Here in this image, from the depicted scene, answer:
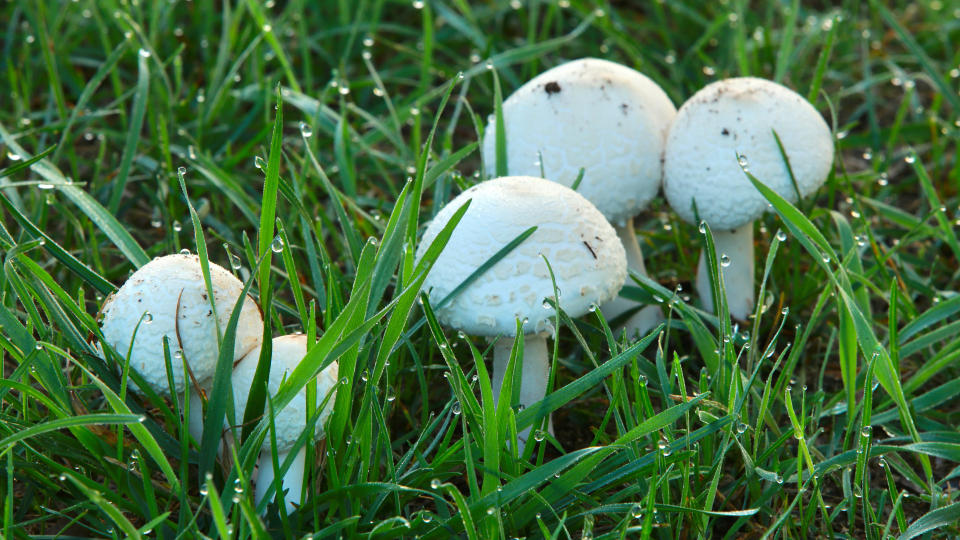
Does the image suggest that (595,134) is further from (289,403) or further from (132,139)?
(132,139)

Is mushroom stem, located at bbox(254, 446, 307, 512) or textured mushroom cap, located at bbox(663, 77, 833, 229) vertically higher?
textured mushroom cap, located at bbox(663, 77, 833, 229)

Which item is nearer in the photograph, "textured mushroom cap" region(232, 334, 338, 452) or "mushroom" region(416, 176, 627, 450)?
"textured mushroom cap" region(232, 334, 338, 452)

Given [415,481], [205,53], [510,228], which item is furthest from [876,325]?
[205,53]

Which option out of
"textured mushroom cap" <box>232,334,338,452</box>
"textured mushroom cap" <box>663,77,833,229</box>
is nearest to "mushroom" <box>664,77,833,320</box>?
"textured mushroom cap" <box>663,77,833,229</box>

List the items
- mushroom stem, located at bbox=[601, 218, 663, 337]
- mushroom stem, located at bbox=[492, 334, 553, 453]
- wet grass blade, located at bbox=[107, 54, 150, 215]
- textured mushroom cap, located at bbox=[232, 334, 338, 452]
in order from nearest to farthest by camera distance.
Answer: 1. textured mushroom cap, located at bbox=[232, 334, 338, 452]
2. mushroom stem, located at bbox=[492, 334, 553, 453]
3. mushroom stem, located at bbox=[601, 218, 663, 337]
4. wet grass blade, located at bbox=[107, 54, 150, 215]

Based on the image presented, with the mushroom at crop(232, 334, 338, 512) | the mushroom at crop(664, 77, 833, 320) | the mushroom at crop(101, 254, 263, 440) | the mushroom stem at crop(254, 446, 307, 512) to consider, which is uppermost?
the mushroom at crop(664, 77, 833, 320)

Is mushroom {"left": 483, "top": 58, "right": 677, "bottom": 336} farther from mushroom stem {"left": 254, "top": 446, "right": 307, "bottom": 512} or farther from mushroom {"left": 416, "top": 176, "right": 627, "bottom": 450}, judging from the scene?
mushroom stem {"left": 254, "top": 446, "right": 307, "bottom": 512}

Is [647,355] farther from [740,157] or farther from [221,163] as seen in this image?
[221,163]
